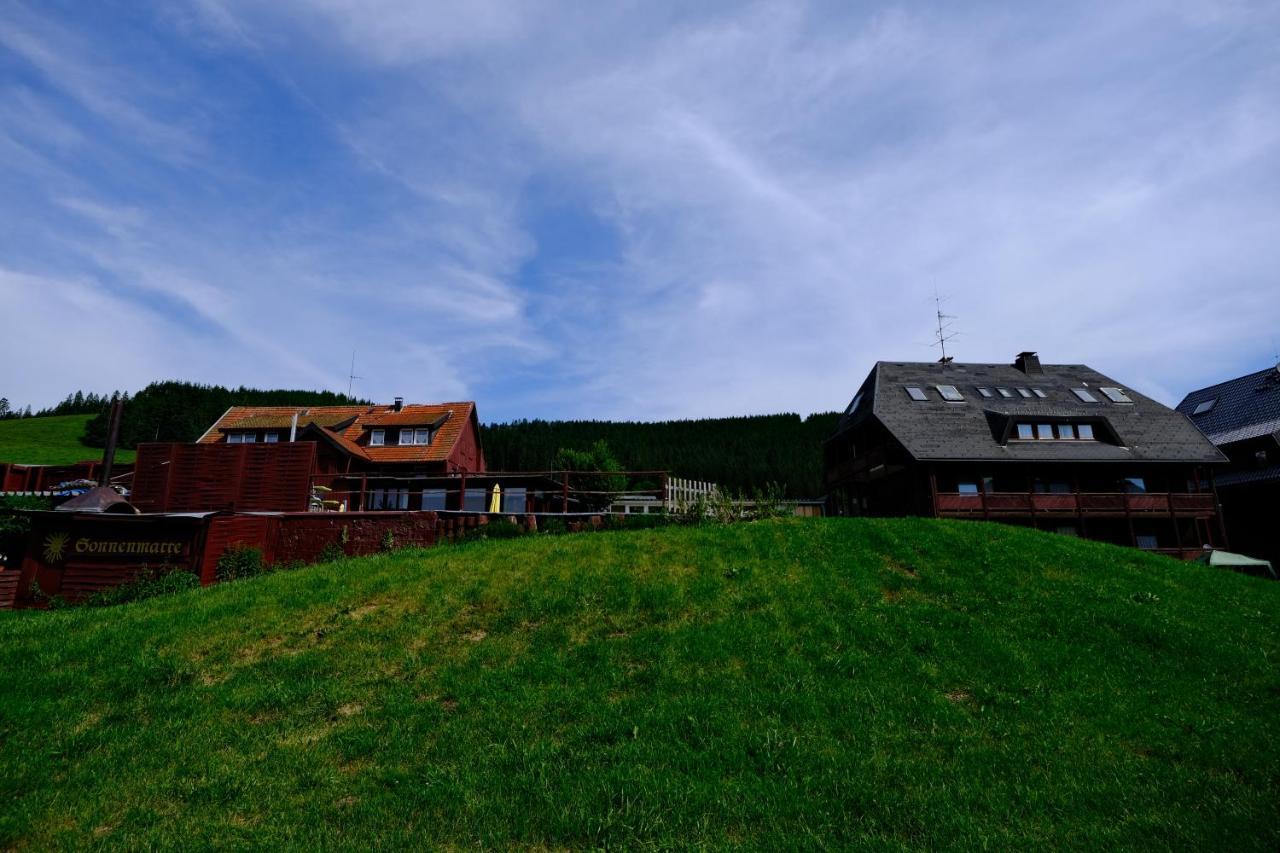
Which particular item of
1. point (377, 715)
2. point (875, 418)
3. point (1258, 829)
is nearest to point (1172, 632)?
point (1258, 829)

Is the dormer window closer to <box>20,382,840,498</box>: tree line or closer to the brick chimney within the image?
the brick chimney

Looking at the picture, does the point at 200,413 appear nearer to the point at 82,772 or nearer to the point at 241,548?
the point at 241,548

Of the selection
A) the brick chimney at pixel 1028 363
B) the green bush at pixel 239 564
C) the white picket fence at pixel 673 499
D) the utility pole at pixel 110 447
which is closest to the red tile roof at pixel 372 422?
the utility pole at pixel 110 447

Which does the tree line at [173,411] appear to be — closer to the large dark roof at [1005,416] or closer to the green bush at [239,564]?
the green bush at [239,564]

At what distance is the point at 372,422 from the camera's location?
169ft

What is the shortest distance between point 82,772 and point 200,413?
108468 mm

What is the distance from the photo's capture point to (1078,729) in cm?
855

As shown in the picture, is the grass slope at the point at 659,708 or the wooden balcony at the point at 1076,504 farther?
the wooden balcony at the point at 1076,504

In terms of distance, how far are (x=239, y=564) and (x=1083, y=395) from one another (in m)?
48.7

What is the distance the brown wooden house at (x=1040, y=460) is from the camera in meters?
36.9

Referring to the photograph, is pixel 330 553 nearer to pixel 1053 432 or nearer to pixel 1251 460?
pixel 1053 432

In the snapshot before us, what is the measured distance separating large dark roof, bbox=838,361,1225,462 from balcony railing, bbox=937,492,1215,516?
2151 millimetres

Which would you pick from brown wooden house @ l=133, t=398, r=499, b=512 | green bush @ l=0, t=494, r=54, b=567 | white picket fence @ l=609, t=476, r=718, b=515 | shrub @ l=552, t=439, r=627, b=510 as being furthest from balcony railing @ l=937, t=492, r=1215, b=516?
green bush @ l=0, t=494, r=54, b=567

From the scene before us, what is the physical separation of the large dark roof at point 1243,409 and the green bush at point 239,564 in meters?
55.4
